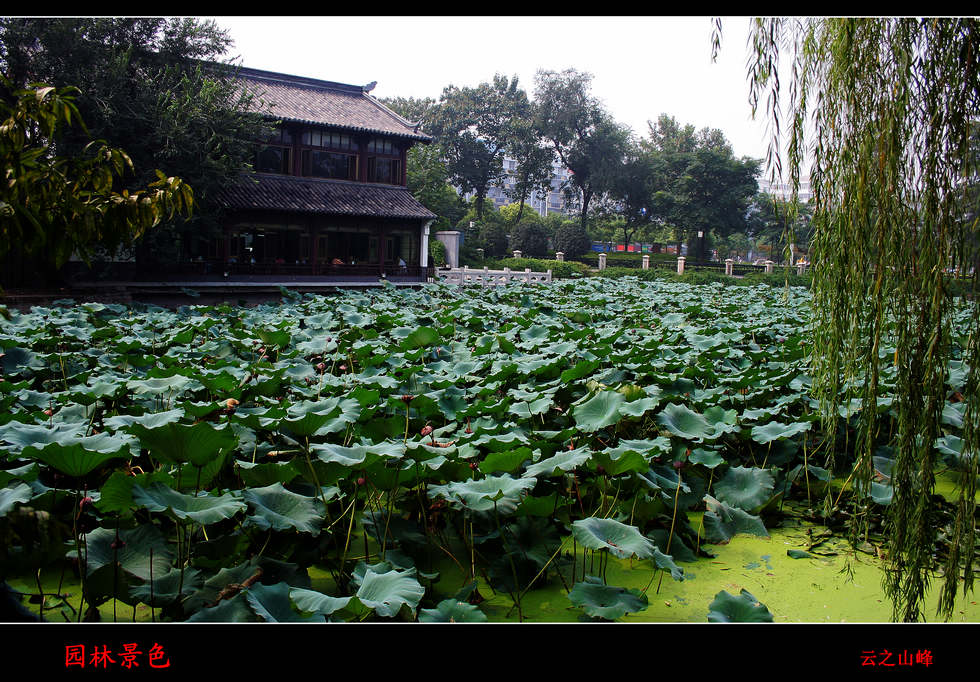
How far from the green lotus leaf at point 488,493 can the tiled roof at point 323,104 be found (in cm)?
1486

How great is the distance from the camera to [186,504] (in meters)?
1.46

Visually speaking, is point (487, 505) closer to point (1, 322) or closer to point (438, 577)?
point (438, 577)

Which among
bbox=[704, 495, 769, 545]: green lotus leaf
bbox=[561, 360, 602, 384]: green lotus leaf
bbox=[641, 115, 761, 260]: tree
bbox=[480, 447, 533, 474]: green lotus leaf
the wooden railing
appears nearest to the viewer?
bbox=[480, 447, 533, 474]: green lotus leaf

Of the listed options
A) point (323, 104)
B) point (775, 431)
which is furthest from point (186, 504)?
point (323, 104)

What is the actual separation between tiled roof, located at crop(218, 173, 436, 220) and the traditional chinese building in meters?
0.02

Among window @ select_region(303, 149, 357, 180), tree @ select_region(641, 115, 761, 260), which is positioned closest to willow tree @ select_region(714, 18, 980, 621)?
window @ select_region(303, 149, 357, 180)

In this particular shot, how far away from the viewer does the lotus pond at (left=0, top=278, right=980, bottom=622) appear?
5.05ft

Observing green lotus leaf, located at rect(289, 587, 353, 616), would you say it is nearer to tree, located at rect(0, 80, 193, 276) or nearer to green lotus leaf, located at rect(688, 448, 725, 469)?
tree, located at rect(0, 80, 193, 276)

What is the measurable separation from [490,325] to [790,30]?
13.8 ft

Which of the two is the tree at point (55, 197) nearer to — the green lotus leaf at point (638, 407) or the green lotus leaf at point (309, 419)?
the green lotus leaf at point (309, 419)

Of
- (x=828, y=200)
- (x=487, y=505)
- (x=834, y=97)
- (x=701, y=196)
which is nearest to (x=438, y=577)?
(x=487, y=505)

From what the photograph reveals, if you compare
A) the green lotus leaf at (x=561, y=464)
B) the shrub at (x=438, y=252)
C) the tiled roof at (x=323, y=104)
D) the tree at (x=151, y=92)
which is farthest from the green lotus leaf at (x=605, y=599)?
the shrub at (x=438, y=252)

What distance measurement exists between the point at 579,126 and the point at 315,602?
29.7m

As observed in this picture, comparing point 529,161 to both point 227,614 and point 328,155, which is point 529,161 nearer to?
point 328,155
